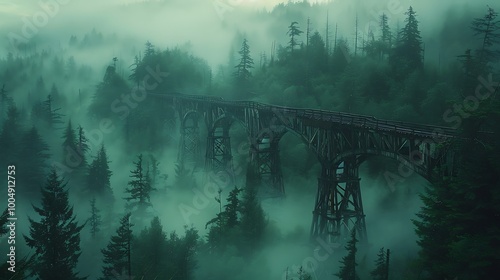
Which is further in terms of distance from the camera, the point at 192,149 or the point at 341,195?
the point at 192,149

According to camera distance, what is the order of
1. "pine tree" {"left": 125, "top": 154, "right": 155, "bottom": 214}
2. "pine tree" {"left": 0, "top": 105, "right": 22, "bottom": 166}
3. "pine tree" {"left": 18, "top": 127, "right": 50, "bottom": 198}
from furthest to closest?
"pine tree" {"left": 0, "top": 105, "right": 22, "bottom": 166}
"pine tree" {"left": 18, "top": 127, "right": 50, "bottom": 198}
"pine tree" {"left": 125, "top": 154, "right": 155, "bottom": 214}

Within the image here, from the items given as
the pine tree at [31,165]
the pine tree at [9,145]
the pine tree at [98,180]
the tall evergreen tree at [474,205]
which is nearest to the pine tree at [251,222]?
the tall evergreen tree at [474,205]

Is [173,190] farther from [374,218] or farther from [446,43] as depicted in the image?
[446,43]

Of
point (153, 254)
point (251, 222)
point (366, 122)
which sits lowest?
point (153, 254)

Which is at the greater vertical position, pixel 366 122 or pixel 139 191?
pixel 366 122

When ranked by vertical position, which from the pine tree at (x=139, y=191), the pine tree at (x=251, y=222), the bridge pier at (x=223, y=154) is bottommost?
the pine tree at (x=251, y=222)

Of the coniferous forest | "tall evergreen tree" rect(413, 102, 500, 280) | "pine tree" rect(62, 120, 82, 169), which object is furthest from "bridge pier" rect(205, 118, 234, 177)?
"tall evergreen tree" rect(413, 102, 500, 280)

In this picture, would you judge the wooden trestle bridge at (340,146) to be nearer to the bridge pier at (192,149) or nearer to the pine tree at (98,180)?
the bridge pier at (192,149)

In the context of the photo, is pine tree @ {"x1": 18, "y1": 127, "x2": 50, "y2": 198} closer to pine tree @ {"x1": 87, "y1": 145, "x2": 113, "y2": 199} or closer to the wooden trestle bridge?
pine tree @ {"x1": 87, "y1": 145, "x2": 113, "y2": 199}

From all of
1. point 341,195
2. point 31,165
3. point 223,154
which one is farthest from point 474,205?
point 31,165

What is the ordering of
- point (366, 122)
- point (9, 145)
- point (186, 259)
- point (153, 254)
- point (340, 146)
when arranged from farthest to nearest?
point (9, 145)
point (186, 259)
point (153, 254)
point (340, 146)
point (366, 122)

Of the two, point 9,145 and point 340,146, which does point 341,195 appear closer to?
point 340,146
